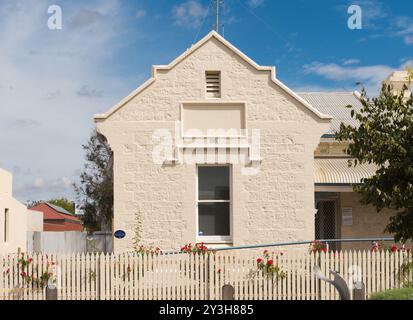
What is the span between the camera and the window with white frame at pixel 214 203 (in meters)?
16.6

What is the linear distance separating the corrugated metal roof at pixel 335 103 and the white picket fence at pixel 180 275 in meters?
5.99

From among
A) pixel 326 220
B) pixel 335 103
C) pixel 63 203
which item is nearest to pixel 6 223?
pixel 326 220

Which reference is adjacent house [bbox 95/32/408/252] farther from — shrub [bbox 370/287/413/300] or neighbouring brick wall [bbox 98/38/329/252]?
shrub [bbox 370/287/413/300]

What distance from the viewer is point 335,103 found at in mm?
21703

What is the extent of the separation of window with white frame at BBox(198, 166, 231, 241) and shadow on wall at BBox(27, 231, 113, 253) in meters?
8.89

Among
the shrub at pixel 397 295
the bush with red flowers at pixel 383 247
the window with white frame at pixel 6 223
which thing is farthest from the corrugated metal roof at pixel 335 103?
the window with white frame at pixel 6 223

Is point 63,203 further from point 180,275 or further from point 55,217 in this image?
point 180,275

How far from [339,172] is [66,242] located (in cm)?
1242

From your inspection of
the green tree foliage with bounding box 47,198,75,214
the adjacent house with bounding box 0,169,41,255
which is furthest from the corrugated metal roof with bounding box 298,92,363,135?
the green tree foliage with bounding box 47,198,75,214

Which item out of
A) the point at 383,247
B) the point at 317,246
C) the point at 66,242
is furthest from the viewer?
the point at 66,242

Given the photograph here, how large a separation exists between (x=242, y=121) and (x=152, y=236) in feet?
11.7

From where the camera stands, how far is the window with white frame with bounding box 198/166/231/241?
1658 cm

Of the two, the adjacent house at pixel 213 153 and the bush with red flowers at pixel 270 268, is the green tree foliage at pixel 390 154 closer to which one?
the bush with red flowers at pixel 270 268

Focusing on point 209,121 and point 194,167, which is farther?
point 209,121
